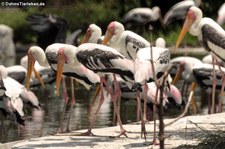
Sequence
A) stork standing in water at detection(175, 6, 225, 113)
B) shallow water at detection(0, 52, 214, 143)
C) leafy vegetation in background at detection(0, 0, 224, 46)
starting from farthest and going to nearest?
1. leafy vegetation in background at detection(0, 0, 224, 46)
2. shallow water at detection(0, 52, 214, 143)
3. stork standing in water at detection(175, 6, 225, 113)

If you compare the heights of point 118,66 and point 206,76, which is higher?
point 118,66

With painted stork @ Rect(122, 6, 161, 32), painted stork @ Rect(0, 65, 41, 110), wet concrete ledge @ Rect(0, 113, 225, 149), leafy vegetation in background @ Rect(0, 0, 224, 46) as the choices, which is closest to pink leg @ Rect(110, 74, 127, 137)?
wet concrete ledge @ Rect(0, 113, 225, 149)

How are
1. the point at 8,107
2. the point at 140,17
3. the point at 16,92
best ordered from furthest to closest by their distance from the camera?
1. the point at 140,17
2. the point at 16,92
3. the point at 8,107

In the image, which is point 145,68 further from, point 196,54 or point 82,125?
point 196,54

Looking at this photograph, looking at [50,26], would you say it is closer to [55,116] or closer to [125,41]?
[55,116]

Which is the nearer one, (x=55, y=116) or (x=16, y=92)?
(x=16, y=92)

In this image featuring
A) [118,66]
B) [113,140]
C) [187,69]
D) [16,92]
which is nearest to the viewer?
[113,140]

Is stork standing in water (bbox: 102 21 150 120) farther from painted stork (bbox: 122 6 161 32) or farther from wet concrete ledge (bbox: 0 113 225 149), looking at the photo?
painted stork (bbox: 122 6 161 32)

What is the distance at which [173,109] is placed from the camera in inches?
648

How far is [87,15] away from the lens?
3444cm

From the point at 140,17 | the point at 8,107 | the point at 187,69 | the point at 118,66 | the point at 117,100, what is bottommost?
the point at 8,107

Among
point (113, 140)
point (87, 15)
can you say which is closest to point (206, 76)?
point (113, 140)

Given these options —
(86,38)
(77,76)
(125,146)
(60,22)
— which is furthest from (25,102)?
(60,22)

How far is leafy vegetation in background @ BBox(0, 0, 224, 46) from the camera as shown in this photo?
3388cm
